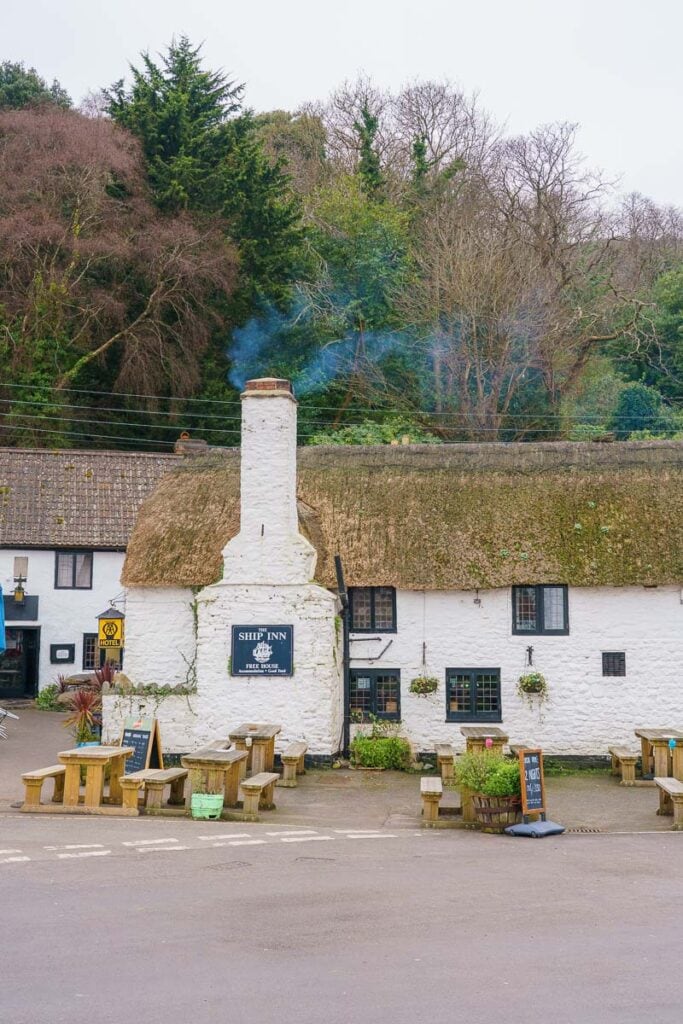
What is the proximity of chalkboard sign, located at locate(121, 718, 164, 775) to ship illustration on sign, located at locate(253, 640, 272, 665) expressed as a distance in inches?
110

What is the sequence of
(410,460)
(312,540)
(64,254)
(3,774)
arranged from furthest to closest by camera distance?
1. (64,254)
2. (410,460)
3. (312,540)
4. (3,774)

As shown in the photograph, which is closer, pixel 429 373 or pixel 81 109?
pixel 429 373

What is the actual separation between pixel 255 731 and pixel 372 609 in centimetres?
447

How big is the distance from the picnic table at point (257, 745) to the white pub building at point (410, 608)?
1.59m

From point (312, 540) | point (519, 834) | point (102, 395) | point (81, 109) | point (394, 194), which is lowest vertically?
point (519, 834)

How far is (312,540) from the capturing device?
75.9ft

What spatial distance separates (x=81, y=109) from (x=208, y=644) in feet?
127

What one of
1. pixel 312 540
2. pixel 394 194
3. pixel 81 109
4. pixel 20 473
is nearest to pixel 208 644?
pixel 312 540

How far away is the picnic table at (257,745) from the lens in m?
19.0

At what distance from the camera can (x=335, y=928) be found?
1016 cm

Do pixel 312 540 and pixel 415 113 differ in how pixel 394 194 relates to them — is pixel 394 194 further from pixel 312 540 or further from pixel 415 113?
pixel 312 540

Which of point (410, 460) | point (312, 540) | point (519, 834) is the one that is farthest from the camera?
point (410, 460)

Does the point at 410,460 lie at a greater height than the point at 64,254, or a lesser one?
lesser

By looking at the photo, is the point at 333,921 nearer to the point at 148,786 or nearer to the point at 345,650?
the point at 148,786
